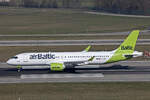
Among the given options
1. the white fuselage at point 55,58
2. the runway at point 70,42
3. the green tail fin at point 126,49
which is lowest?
the runway at point 70,42

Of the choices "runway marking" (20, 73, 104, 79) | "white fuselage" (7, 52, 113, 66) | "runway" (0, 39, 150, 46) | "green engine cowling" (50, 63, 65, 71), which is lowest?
"runway" (0, 39, 150, 46)

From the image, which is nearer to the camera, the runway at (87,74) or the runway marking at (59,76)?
the runway at (87,74)

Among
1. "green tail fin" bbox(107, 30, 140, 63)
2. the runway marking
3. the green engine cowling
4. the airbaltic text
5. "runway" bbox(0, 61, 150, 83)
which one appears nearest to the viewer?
"runway" bbox(0, 61, 150, 83)

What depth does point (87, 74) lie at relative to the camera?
50.2m

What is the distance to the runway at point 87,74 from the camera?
153ft

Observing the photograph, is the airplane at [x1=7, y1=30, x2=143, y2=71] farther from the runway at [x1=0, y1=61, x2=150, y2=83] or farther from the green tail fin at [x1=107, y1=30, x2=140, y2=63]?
the runway at [x1=0, y1=61, x2=150, y2=83]

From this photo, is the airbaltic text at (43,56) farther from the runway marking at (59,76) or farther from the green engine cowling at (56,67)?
the runway marking at (59,76)

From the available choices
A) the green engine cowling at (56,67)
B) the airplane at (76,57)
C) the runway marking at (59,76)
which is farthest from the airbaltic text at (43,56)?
the runway marking at (59,76)

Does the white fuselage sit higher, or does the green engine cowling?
the white fuselage

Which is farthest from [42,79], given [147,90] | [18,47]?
[18,47]

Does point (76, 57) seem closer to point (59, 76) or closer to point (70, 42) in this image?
point (59, 76)

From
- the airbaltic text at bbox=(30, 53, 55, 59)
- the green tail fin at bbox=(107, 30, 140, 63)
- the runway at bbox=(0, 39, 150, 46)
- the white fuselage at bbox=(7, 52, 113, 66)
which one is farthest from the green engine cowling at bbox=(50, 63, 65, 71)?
the runway at bbox=(0, 39, 150, 46)

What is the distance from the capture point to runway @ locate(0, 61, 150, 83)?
46559 mm

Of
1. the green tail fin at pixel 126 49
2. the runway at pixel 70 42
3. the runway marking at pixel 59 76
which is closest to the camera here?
the runway marking at pixel 59 76
